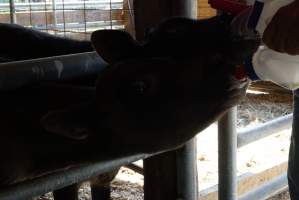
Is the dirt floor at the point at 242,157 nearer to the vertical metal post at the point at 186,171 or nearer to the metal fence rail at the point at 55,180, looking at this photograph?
the vertical metal post at the point at 186,171

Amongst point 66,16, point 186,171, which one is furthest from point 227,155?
point 66,16

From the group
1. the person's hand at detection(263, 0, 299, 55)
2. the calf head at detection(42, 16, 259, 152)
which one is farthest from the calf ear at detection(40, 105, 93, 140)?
the person's hand at detection(263, 0, 299, 55)

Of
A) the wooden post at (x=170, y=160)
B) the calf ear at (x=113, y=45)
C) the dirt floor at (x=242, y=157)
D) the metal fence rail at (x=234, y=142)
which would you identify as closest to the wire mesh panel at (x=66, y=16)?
the dirt floor at (x=242, y=157)

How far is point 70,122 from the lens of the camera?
1.44 metres

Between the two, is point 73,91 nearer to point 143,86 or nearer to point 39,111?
point 39,111

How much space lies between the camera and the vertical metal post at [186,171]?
1762 mm

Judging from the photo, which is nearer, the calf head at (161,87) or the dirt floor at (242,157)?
the calf head at (161,87)

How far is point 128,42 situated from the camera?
4.94 ft

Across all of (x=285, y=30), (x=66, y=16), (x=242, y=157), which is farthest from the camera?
(x=66, y=16)

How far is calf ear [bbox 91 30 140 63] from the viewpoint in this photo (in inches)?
58.9

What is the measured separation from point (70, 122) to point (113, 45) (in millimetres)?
253

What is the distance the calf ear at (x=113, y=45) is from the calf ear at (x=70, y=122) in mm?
168

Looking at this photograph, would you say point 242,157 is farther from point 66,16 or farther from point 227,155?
point 66,16

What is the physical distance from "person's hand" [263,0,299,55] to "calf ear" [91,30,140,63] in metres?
0.53
